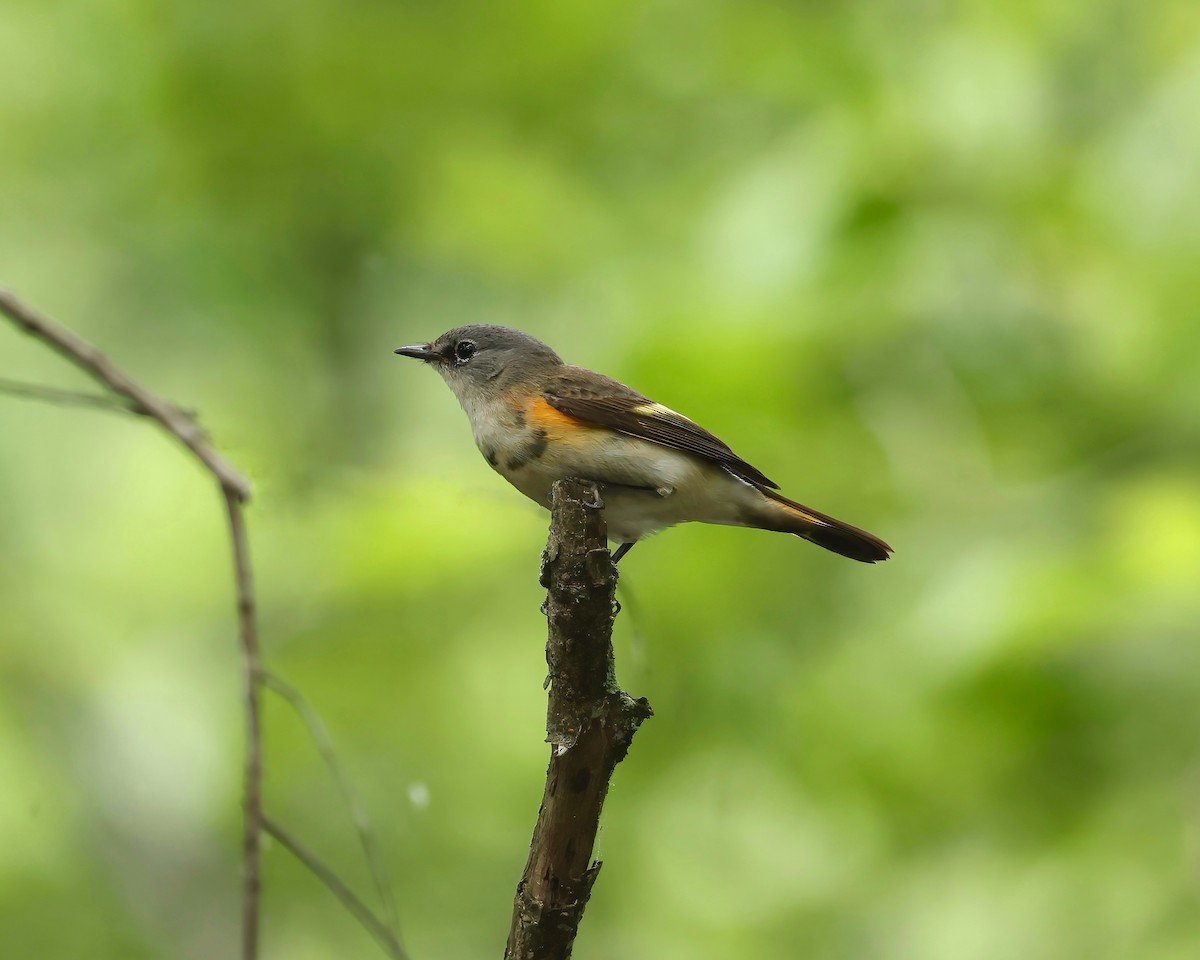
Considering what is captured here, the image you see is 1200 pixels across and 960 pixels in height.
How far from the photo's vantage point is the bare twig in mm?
1801

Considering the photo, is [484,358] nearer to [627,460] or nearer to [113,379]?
[627,460]

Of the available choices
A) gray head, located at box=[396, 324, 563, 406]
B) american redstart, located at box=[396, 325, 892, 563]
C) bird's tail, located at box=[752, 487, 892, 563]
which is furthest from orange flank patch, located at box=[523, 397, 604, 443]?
bird's tail, located at box=[752, 487, 892, 563]

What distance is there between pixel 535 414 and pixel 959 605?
1454 millimetres

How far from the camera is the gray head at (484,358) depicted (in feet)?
13.5

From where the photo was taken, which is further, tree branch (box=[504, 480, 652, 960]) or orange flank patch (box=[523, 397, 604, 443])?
orange flank patch (box=[523, 397, 604, 443])

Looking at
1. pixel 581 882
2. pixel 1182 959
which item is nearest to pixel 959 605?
pixel 1182 959

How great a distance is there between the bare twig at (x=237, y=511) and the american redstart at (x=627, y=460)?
1.77 meters

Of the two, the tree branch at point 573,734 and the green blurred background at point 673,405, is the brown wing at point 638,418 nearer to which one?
the green blurred background at point 673,405

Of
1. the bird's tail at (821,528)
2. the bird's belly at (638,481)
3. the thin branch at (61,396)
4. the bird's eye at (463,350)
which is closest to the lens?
the thin branch at (61,396)

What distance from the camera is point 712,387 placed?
14.0 ft

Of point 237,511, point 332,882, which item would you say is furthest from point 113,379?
point 332,882

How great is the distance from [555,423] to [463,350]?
0.90 metres

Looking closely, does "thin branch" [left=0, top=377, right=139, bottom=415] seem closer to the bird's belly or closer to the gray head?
the bird's belly

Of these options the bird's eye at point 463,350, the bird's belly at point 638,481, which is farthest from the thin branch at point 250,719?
the bird's eye at point 463,350
